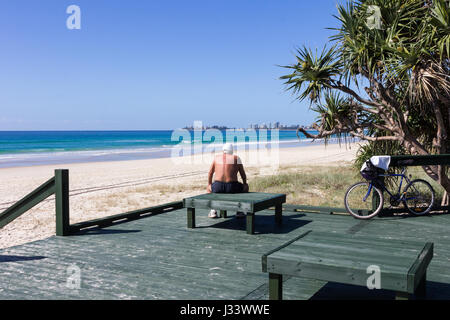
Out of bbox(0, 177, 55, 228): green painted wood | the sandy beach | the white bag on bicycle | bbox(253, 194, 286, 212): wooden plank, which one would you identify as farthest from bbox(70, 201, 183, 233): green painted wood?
the white bag on bicycle

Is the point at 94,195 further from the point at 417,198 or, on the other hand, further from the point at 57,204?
the point at 417,198

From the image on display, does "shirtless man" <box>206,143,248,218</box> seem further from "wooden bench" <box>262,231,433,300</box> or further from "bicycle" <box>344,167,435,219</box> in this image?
"wooden bench" <box>262,231,433,300</box>

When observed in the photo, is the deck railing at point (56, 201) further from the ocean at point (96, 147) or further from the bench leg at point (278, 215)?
the ocean at point (96, 147)

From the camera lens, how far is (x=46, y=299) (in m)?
3.76

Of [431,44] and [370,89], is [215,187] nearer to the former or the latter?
[370,89]

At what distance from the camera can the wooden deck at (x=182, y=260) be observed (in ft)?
13.0

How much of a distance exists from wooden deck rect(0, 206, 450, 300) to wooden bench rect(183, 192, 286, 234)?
25 centimetres

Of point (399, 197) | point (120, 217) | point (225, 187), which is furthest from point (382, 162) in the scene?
point (120, 217)

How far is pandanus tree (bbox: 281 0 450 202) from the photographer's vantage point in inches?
281

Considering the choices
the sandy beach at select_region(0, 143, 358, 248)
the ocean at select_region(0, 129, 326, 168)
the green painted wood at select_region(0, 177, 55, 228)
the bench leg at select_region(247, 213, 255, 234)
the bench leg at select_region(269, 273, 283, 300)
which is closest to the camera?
the bench leg at select_region(269, 273, 283, 300)

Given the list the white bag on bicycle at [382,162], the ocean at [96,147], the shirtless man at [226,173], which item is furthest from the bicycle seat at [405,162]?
the ocean at [96,147]
